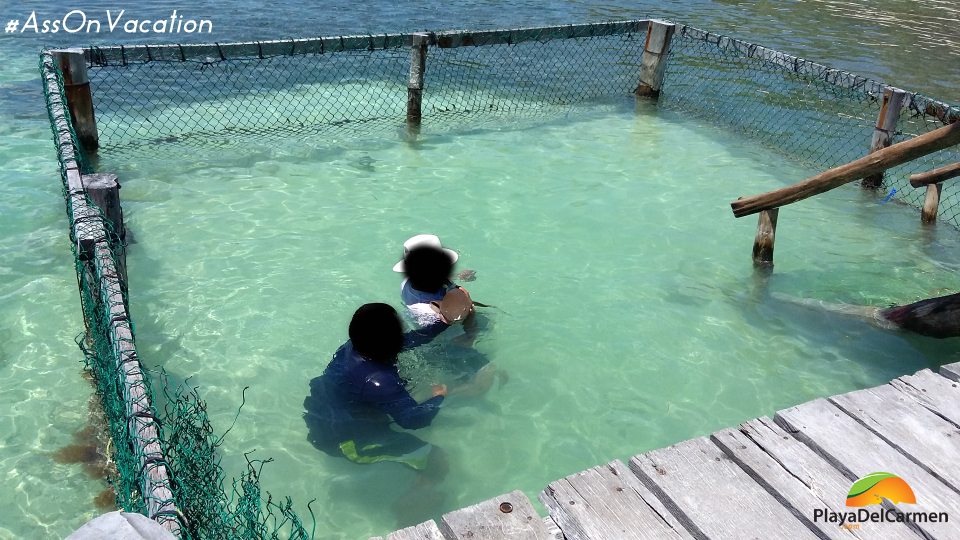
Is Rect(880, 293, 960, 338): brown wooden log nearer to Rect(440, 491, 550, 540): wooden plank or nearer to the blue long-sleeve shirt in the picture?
the blue long-sleeve shirt

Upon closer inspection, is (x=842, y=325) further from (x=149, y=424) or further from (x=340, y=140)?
(x=340, y=140)

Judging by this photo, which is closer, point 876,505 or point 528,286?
point 876,505

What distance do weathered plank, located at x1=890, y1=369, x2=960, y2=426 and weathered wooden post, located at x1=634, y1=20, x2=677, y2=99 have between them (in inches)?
315

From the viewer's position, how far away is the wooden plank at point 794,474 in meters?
3.19

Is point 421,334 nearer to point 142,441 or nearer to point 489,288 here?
→ point 489,288

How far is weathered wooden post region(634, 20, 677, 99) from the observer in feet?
37.2

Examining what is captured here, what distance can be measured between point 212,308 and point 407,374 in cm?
184

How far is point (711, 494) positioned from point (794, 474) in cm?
41

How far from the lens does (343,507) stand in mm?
4539

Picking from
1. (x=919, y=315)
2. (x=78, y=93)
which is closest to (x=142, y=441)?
(x=919, y=315)

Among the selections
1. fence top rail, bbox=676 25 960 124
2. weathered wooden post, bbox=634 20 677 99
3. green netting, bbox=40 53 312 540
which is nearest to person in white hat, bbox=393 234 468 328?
green netting, bbox=40 53 312 540

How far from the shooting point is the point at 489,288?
6.77m

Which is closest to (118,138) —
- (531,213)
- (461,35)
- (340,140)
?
(340,140)

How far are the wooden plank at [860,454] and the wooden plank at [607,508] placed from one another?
868 mm
